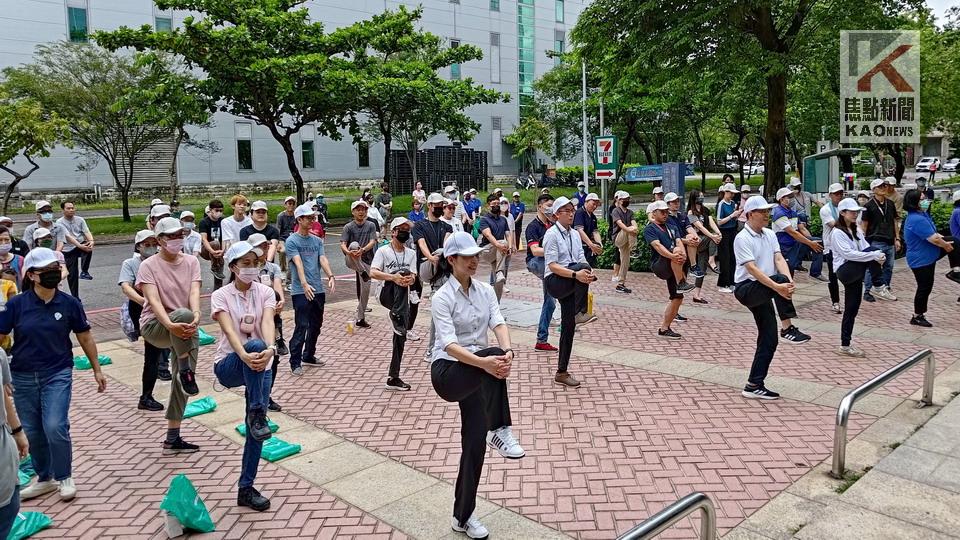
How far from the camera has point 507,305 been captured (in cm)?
1246

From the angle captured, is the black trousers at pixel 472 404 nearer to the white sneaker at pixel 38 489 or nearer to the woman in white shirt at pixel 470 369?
the woman in white shirt at pixel 470 369

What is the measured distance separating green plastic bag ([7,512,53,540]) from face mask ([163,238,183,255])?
2382mm

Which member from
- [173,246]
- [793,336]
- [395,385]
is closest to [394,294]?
[395,385]

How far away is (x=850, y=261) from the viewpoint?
27.1ft

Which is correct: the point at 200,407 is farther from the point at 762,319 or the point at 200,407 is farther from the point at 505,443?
the point at 762,319

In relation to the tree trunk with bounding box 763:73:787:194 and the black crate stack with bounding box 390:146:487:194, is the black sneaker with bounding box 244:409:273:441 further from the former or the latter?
the black crate stack with bounding box 390:146:487:194

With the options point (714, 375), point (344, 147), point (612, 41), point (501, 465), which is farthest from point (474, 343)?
point (344, 147)

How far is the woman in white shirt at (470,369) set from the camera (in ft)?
13.7

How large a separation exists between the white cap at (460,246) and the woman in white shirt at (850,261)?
5.67 m

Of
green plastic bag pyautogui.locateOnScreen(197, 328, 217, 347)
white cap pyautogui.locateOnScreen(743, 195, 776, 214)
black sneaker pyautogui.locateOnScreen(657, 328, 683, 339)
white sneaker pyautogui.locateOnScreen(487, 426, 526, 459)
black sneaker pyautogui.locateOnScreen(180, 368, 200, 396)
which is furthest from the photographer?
green plastic bag pyautogui.locateOnScreen(197, 328, 217, 347)

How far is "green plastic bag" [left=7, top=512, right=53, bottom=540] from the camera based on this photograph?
15.0 feet

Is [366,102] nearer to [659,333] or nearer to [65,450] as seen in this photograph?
[659,333]

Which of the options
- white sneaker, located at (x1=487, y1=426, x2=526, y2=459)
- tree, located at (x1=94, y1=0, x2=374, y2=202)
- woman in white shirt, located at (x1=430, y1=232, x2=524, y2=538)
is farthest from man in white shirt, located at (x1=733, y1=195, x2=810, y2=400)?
tree, located at (x1=94, y1=0, x2=374, y2=202)

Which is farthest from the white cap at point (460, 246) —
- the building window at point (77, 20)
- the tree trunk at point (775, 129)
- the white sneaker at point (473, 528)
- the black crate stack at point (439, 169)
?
the building window at point (77, 20)
